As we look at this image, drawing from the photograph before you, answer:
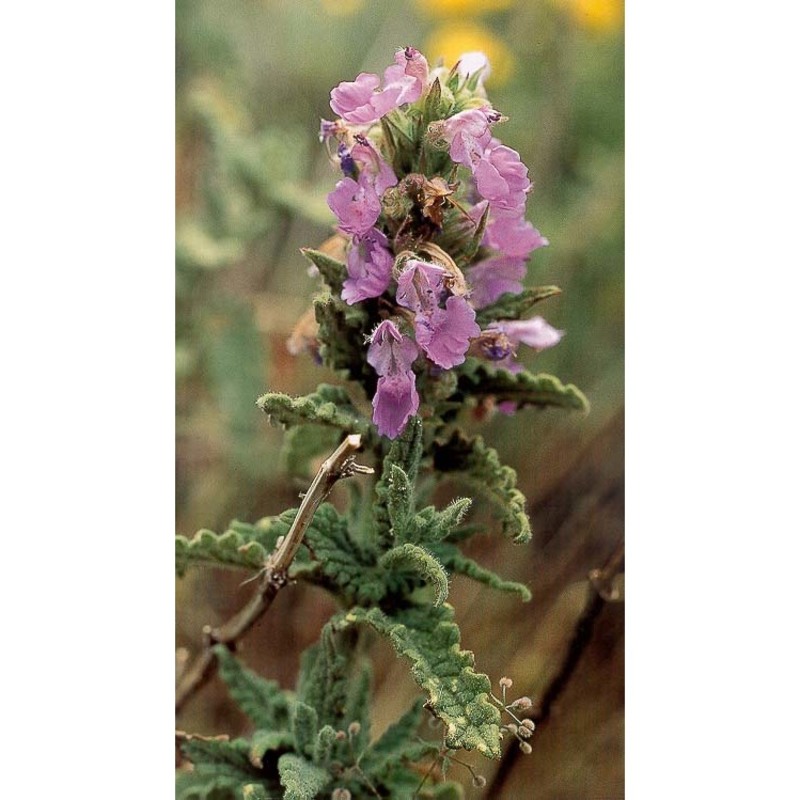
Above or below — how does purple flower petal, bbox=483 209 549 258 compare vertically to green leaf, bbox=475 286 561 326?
above

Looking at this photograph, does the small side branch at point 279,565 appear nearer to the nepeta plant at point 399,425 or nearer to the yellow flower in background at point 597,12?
the nepeta plant at point 399,425

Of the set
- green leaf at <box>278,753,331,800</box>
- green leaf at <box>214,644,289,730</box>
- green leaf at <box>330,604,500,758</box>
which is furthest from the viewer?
green leaf at <box>214,644,289,730</box>

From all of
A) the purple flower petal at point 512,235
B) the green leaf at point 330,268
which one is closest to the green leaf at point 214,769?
the green leaf at point 330,268

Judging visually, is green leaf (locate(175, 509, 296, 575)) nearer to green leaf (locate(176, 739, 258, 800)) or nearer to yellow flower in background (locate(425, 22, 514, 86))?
green leaf (locate(176, 739, 258, 800))

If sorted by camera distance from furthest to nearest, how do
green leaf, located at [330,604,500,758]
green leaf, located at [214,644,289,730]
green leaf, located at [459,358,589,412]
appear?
green leaf, located at [214,644,289,730]
green leaf, located at [459,358,589,412]
green leaf, located at [330,604,500,758]

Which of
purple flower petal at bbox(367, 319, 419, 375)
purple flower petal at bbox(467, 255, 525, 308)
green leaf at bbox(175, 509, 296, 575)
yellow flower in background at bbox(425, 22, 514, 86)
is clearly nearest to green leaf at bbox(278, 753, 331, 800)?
green leaf at bbox(175, 509, 296, 575)

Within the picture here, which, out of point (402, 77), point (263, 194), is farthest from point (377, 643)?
point (263, 194)
